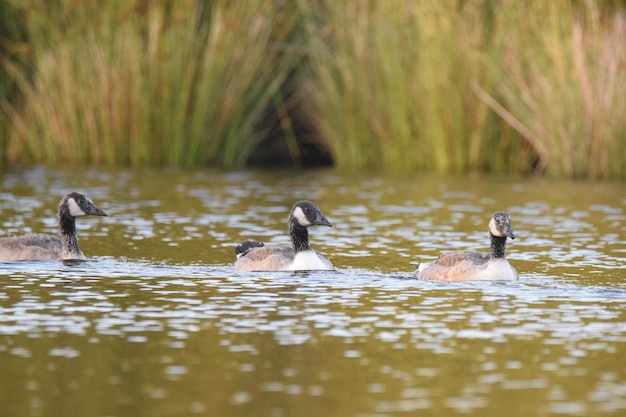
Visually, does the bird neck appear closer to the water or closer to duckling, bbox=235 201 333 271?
the water

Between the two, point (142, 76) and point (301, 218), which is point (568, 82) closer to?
point (142, 76)

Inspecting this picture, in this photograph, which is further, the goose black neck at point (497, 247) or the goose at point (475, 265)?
the goose black neck at point (497, 247)

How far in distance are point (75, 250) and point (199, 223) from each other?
378 centimetres

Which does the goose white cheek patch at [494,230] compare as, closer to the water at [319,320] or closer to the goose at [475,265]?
the goose at [475,265]

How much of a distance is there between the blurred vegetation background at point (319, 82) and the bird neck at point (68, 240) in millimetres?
10871

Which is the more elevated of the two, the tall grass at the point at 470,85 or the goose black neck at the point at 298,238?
the tall grass at the point at 470,85

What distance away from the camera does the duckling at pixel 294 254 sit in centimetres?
1428

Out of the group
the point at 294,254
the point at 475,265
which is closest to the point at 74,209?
the point at 294,254

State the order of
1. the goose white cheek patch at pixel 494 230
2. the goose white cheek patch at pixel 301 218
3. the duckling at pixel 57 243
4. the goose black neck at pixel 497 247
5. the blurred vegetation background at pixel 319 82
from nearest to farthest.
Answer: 1. the goose black neck at pixel 497 247
2. the goose white cheek patch at pixel 494 230
3. the goose white cheek patch at pixel 301 218
4. the duckling at pixel 57 243
5. the blurred vegetation background at pixel 319 82

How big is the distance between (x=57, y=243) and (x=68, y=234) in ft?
0.50

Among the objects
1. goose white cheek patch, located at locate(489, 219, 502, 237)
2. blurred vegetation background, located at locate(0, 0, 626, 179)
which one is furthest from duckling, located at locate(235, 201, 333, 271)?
blurred vegetation background, located at locate(0, 0, 626, 179)

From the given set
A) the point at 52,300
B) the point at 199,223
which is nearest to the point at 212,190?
the point at 199,223

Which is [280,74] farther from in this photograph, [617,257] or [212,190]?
[617,257]

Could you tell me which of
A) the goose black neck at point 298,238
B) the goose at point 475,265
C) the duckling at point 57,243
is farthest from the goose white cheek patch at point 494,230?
the duckling at point 57,243
